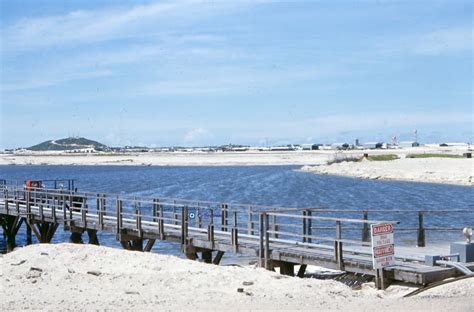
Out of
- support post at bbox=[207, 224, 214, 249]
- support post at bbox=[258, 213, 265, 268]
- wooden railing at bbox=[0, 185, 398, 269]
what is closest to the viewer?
wooden railing at bbox=[0, 185, 398, 269]

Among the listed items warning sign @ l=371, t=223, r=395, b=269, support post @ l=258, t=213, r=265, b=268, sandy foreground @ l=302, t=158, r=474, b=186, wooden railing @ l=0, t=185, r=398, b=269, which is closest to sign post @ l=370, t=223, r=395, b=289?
warning sign @ l=371, t=223, r=395, b=269

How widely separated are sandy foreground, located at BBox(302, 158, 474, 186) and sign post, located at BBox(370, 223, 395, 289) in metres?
57.9

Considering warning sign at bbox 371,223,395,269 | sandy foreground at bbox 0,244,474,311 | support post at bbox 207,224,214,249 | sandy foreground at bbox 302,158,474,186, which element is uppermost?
warning sign at bbox 371,223,395,269

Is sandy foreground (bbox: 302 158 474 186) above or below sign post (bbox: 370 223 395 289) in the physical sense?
below

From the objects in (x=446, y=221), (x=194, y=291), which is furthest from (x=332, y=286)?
(x=446, y=221)

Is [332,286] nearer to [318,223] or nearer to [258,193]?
[318,223]

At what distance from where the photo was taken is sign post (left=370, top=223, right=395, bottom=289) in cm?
1378

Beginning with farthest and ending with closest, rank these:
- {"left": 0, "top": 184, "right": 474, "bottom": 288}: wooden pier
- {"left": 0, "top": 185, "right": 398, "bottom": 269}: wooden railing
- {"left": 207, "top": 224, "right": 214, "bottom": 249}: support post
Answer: {"left": 207, "top": 224, "right": 214, "bottom": 249}: support post → {"left": 0, "top": 185, "right": 398, "bottom": 269}: wooden railing → {"left": 0, "top": 184, "right": 474, "bottom": 288}: wooden pier

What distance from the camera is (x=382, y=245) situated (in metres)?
13.9

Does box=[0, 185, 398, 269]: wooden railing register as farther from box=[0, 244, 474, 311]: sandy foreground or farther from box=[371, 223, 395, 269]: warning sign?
box=[0, 244, 474, 311]: sandy foreground

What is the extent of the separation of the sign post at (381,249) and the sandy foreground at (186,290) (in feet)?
1.29

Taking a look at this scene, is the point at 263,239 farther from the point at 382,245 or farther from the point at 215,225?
the point at 382,245

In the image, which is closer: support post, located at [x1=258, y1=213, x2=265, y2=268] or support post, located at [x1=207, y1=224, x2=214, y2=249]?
support post, located at [x1=258, y1=213, x2=265, y2=268]

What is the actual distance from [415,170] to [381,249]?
71156mm
